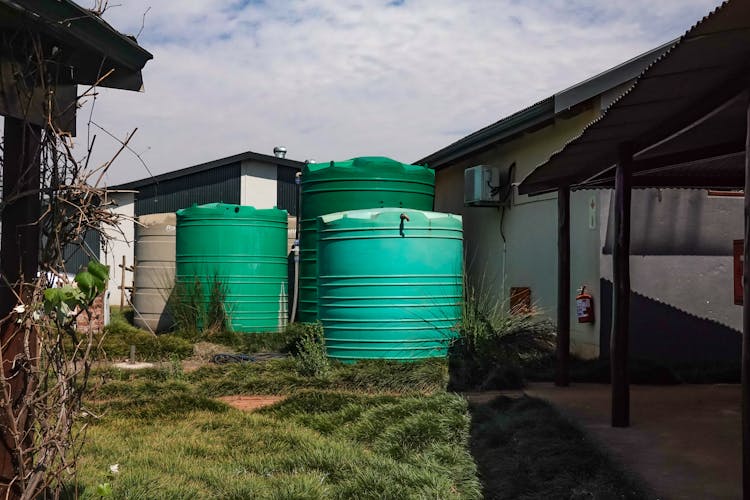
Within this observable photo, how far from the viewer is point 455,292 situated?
8.88 m

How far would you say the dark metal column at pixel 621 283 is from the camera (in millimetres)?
5555

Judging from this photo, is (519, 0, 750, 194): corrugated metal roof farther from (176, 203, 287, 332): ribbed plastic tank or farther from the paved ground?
(176, 203, 287, 332): ribbed plastic tank

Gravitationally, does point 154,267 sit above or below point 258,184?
below

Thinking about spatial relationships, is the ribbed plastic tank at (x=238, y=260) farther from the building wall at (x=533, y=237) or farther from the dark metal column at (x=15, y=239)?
the dark metal column at (x=15, y=239)

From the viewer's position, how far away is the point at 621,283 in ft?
18.7

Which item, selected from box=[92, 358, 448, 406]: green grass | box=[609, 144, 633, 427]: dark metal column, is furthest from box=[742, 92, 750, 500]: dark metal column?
box=[92, 358, 448, 406]: green grass

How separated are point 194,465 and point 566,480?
7.53 ft

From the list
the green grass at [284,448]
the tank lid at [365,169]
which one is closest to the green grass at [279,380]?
the green grass at [284,448]

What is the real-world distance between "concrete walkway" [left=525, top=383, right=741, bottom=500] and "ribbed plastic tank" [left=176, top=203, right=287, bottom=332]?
18.7ft

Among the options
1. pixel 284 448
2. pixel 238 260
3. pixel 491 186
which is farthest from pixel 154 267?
pixel 284 448

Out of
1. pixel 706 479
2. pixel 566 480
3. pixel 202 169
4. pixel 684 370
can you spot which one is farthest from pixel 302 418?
pixel 202 169

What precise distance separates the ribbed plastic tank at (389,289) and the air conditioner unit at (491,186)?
259 cm

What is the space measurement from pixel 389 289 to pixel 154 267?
6701mm

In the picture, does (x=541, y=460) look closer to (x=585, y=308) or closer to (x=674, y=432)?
(x=674, y=432)
